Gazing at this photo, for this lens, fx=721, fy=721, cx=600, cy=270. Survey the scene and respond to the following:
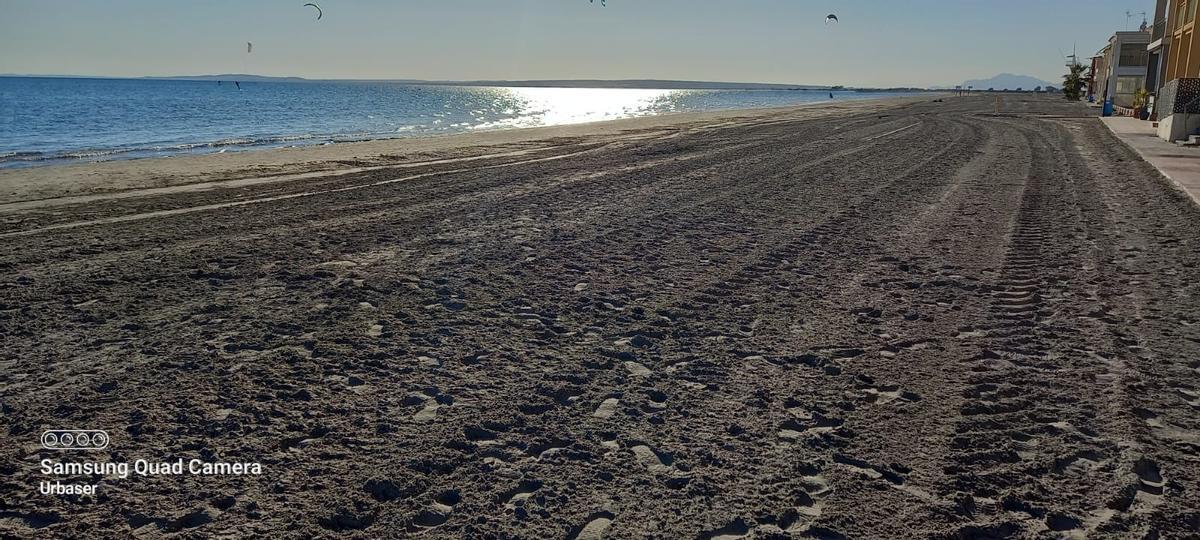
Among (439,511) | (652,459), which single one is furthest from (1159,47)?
(439,511)

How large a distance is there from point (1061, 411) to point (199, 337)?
15.8 feet

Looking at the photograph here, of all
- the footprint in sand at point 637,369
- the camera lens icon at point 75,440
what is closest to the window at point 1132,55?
the footprint in sand at point 637,369

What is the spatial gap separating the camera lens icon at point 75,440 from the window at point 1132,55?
60.2 m

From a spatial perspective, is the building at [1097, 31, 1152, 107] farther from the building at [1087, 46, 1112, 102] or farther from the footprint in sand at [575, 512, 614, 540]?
the footprint in sand at [575, 512, 614, 540]

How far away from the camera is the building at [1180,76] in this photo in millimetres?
18500

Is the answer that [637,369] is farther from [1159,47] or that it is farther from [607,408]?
[1159,47]

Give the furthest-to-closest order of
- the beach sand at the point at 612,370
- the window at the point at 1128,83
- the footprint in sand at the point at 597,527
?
the window at the point at 1128,83 → the beach sand at the point at 612,370 → the footprint in sand at the point at 597,527

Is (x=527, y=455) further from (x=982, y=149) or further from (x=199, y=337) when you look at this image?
(x=982, y=149)

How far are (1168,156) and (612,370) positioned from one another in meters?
16.4

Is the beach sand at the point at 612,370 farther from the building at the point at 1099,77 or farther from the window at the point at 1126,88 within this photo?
the building at the point at 1099,77

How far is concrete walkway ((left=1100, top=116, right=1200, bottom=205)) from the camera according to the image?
36.3 feet

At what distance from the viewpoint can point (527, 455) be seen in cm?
310

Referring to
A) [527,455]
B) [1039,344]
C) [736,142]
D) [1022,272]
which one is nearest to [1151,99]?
[736,142]

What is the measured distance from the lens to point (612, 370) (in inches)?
159
